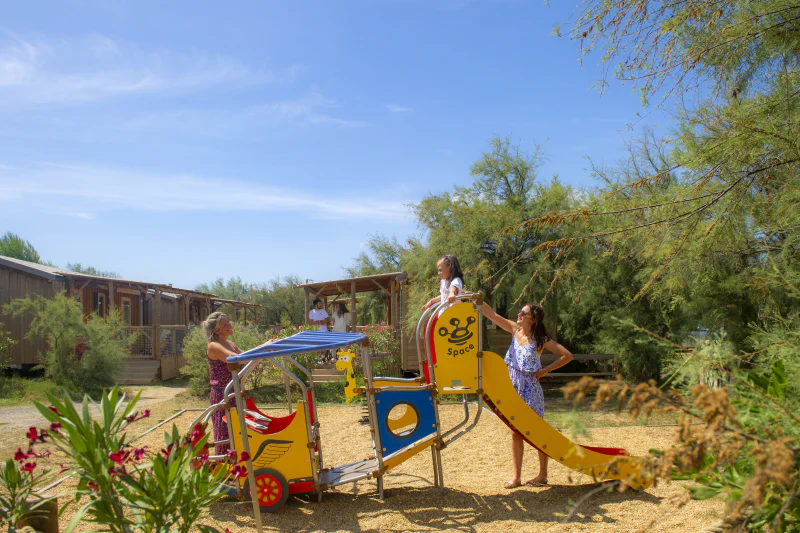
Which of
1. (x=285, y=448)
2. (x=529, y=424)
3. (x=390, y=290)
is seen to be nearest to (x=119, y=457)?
(x=285, y=448)

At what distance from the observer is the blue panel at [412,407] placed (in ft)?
16.3

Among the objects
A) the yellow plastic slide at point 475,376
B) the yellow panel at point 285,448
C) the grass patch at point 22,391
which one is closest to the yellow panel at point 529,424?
the yellow plastic slide at point 475,376

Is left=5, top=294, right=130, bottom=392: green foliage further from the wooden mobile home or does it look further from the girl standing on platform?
the girl standing on platform

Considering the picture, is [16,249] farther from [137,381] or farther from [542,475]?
[542,475]

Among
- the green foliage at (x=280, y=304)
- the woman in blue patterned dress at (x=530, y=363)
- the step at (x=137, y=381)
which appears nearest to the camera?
the woman in blue patterned dress at (x=530, y=363)

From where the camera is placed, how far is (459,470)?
244 inches

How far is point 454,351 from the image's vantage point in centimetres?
514

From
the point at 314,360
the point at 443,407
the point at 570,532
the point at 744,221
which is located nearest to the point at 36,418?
the point at 314,360

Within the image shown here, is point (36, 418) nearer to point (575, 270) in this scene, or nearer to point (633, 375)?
point (575, 270)

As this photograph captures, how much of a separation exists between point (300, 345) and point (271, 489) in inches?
51.7

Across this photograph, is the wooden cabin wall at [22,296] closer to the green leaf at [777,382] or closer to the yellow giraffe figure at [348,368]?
the yellow giraffe figure at [348,368]

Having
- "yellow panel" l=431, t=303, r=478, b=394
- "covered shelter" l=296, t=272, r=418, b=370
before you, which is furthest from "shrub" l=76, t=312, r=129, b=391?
"yellow panel" l=431, t=303, r=478, b=394

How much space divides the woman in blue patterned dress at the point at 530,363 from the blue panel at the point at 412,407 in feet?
2.57

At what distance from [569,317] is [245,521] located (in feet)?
29.5
